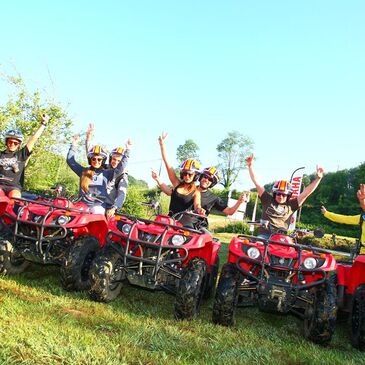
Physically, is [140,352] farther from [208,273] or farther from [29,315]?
[208,273]

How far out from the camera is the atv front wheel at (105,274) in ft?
16.6

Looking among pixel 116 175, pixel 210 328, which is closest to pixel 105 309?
pixel 210 328

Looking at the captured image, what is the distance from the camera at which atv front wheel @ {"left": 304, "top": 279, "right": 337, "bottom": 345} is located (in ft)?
14.9

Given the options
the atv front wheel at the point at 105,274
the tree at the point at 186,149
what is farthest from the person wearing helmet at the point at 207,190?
the tree at the point at 186,149

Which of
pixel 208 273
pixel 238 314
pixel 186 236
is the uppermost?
pixel 186 236

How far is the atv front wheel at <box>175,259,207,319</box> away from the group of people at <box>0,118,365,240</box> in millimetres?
1343

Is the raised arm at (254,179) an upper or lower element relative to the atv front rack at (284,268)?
upper

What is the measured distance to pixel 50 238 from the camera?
5.47 m

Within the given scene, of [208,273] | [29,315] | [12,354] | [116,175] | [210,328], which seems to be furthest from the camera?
[116,175]

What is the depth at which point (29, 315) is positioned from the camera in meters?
4.12

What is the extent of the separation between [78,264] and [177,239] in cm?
131

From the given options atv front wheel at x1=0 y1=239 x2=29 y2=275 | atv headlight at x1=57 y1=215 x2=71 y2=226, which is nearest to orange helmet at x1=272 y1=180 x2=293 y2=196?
atv headlight at x1=57 y1=215 x2=71 y2=226

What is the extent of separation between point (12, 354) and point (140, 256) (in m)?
2.29

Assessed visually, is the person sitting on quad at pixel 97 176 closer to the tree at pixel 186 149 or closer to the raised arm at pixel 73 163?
the raised arm at pixel 73 163
